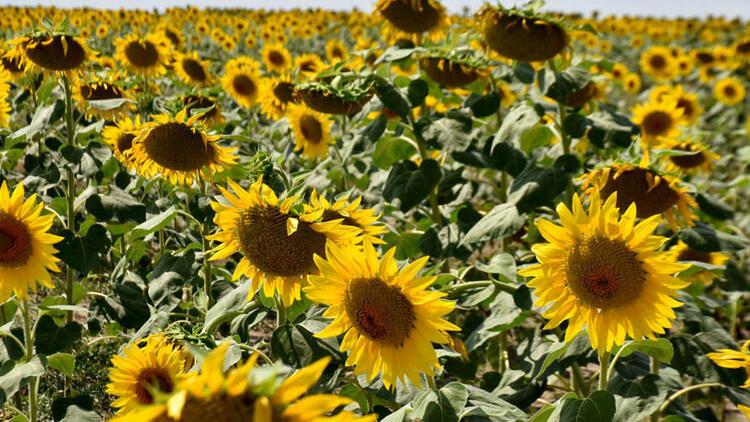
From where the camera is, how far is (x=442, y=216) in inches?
125

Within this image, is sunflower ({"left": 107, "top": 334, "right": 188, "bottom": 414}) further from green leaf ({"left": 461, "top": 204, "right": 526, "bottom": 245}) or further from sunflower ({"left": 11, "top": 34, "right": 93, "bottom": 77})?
sunflower ({"left": 11, "top": 34, "right": 93, "bottom": 77})

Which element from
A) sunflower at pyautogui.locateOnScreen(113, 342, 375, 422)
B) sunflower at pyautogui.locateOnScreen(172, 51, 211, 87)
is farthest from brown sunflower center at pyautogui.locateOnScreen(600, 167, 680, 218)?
sunflower at pyautogui.locateOnScreen(172, 51, 211, 87)

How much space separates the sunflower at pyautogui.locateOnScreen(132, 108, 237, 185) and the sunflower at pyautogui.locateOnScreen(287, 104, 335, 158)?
43.7 inches

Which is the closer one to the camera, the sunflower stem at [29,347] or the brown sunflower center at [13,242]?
the brown sunflower center at [13,242]

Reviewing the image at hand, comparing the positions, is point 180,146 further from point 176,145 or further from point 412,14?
point 412,14

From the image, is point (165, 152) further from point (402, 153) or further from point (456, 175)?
point (456, 175)

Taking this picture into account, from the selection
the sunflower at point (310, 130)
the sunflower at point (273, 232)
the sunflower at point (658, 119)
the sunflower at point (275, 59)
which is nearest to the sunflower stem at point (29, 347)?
the sunflower at point (273, 232)

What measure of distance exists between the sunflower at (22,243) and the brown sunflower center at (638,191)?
4.82 ft

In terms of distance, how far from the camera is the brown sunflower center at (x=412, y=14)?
3.02m

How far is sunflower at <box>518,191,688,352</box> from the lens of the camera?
154 cm

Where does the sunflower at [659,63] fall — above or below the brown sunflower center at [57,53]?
above

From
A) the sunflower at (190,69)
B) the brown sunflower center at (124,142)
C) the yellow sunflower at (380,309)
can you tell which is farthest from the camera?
the sunflower at (190,69)

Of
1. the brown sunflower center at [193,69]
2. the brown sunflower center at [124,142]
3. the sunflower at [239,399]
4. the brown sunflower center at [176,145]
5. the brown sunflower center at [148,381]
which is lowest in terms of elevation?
the brown sunflower center at [148,381]

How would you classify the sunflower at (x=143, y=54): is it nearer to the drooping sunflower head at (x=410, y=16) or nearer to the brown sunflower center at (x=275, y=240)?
the drooping sunflower head at (x=410, y=16)
